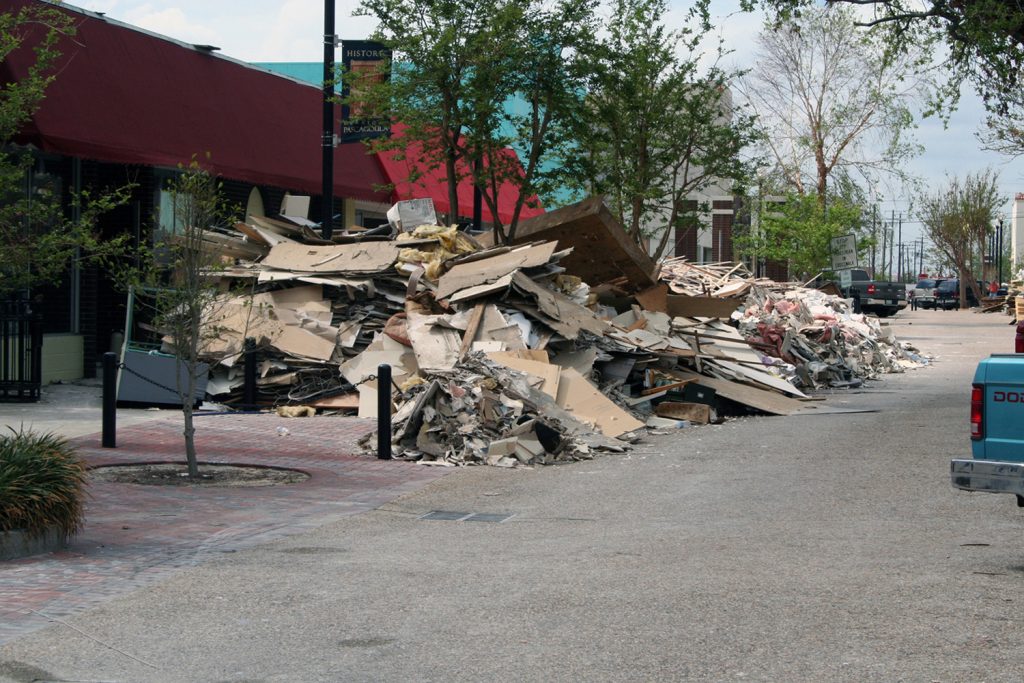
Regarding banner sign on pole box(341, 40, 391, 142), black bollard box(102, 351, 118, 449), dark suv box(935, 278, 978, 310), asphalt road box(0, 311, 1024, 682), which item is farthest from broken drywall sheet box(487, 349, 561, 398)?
dark suv box(935, 278, 978, 310)

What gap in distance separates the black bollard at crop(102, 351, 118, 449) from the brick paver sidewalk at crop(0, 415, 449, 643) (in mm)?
164

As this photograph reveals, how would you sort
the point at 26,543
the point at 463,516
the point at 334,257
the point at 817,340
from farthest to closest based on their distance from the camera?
the point at 817,340
the point at 334,257
the point at 463,516
the point at 26,543

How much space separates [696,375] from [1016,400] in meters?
11.7

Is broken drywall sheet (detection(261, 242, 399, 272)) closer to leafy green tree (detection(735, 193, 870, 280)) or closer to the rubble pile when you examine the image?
the rubble pile

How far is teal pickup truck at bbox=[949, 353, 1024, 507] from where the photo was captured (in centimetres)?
841

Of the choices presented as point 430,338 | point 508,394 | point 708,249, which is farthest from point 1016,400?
point 708,249

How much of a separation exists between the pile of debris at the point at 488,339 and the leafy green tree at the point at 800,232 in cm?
2759

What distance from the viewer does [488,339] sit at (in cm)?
1798

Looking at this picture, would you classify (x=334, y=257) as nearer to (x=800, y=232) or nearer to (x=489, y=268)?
(x=489, y=268)

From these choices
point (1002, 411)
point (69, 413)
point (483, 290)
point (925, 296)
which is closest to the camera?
point (1002, 411)

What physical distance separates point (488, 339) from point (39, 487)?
30.9 ft

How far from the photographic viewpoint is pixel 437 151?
25.1 meters

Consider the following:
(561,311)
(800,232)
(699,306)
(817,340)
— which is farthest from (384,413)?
(800,232)

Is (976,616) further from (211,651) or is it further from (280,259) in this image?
(280,259)
